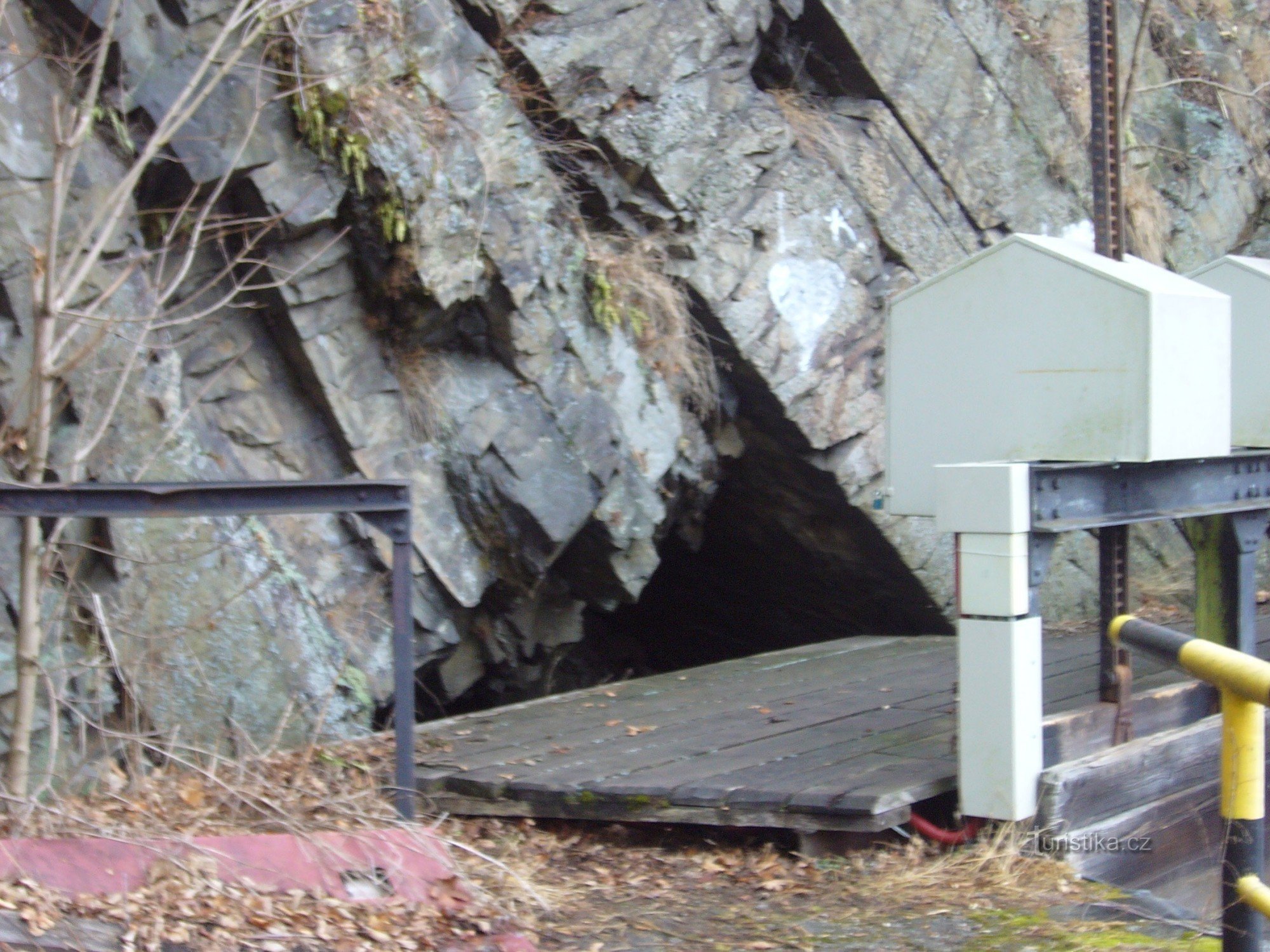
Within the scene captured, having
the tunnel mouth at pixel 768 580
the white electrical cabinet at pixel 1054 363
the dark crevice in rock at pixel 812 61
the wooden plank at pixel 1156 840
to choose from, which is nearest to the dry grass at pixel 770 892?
the wooden plank at pixel 1156 840

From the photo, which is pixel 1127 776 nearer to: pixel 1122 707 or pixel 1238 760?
pixel 1122 707

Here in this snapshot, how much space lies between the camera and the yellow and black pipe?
243cm

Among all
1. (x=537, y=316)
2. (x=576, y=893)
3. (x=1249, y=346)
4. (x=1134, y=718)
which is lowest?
(x=576, y=893)

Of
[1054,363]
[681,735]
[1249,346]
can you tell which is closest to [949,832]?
[681,735]

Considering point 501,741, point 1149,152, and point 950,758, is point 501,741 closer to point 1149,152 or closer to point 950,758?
point 950,758

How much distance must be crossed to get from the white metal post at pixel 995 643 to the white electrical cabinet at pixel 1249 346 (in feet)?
8.75

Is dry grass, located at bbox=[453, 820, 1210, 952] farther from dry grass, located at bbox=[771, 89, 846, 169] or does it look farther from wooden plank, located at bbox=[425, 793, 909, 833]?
dry grass, located at bbox=[771, 89, 846, 169]

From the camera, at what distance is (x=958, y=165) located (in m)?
10.4

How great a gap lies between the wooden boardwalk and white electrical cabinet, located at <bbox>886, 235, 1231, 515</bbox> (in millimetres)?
1231

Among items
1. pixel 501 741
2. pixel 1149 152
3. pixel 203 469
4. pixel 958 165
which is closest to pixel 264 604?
pixel 203 469

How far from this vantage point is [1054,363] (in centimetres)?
516

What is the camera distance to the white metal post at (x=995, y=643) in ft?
15.5

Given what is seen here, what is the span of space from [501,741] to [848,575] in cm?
453

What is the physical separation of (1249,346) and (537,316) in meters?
4.33
